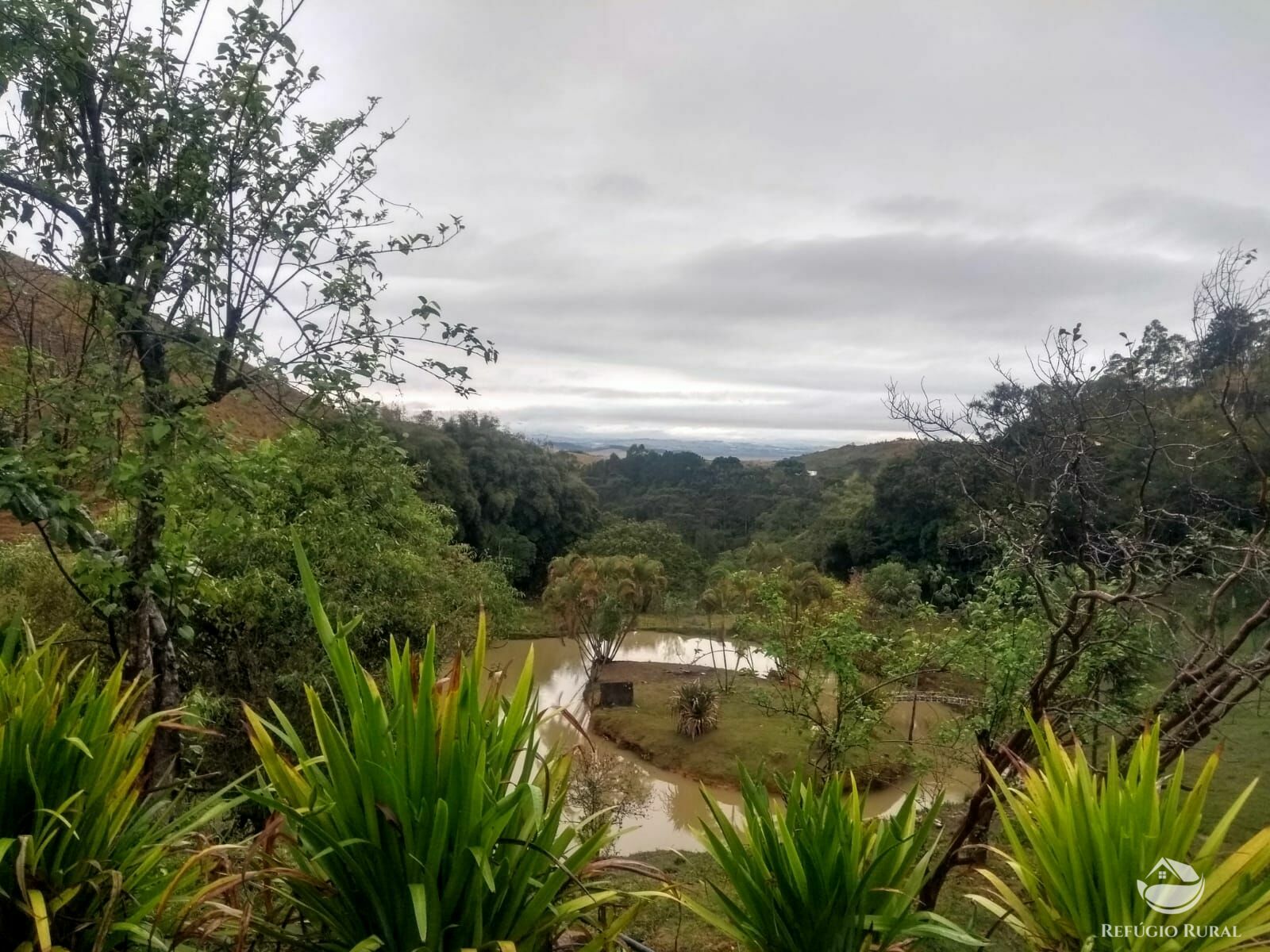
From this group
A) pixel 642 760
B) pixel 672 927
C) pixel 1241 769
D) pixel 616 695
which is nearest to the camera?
pixel 672 927

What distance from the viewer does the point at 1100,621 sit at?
12.9ft

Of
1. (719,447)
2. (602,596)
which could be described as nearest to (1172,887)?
(602,596)

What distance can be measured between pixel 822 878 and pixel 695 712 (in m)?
11.2

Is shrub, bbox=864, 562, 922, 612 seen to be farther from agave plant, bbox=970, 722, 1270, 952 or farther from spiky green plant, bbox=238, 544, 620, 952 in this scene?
spiky green plant, bbox=238, 544, 620, 952

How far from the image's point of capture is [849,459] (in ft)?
169

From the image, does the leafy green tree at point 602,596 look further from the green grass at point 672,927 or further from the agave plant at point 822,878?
the agave plant at point 822,878

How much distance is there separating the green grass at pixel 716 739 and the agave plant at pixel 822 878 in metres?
8.66

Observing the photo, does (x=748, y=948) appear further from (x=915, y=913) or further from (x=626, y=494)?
(x=626, y=494)

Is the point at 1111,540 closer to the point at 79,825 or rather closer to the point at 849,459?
the point at 79,825

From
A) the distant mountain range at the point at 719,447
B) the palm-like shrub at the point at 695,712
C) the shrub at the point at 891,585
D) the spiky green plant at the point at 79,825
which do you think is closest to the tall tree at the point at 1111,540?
the spiky green plant at the point at 79,825

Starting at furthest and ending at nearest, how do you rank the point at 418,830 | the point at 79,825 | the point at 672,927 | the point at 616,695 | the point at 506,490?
1. the point at 506,490
2. the point at 616,695
3. the point at 672,927
4. the point at 79,825
5. the point at 418,830

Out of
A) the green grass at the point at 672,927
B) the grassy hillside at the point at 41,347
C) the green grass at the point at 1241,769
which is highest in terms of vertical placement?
the grassy hillside at the point at 41,347

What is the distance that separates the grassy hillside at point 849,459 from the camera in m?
40.2

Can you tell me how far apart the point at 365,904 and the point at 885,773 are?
10768mm
